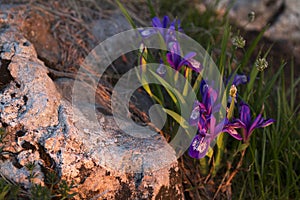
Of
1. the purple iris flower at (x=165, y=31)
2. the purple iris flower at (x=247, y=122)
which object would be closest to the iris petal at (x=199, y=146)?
the purple iris flower at (x=247, y=122)

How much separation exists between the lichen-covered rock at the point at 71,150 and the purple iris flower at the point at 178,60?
0.37 meters

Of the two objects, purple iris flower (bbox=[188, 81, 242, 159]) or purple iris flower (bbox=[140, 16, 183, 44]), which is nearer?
purple iris flower (bbox=[188, 81, 242, 159])

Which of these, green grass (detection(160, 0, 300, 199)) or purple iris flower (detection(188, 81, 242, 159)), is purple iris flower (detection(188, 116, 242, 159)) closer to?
purple iris flower (detection(188, 81, 242, 159))

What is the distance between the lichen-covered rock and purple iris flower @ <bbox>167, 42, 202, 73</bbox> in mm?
372

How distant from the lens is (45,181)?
164cm

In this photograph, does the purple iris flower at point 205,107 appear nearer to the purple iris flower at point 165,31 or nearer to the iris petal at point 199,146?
the iris petal at point 199,146

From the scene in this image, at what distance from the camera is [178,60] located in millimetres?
1999

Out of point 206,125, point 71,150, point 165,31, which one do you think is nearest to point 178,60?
point 165,31

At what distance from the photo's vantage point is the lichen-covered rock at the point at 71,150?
1.69 meters

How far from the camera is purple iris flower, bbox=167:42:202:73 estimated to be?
1.95 meters

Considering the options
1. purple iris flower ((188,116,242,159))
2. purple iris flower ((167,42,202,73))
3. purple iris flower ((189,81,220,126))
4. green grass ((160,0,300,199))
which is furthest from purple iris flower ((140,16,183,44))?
purple iris flower ((188,116,242,159))

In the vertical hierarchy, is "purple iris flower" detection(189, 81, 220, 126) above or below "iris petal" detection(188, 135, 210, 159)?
above

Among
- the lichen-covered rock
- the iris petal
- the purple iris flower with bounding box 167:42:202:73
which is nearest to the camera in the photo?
the lichen-covered rock

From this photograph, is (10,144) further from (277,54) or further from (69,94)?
(277,54)
